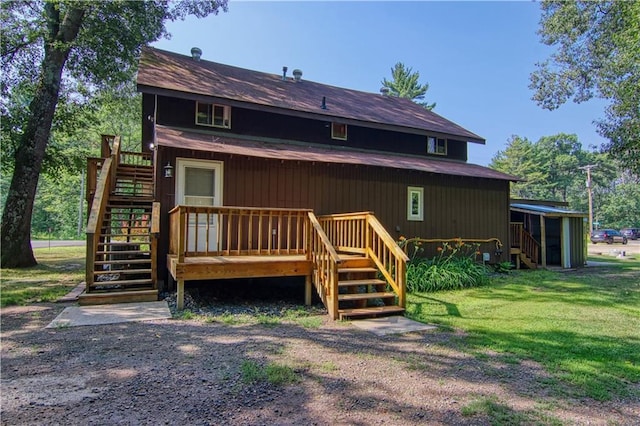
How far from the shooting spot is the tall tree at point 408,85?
36031mm

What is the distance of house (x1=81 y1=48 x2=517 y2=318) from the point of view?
20.6 ft

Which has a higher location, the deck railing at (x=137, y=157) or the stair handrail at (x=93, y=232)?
the deck railing at (x=137, y=157)

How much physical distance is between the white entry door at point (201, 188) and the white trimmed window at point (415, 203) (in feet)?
17.8

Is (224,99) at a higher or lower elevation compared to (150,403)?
higher

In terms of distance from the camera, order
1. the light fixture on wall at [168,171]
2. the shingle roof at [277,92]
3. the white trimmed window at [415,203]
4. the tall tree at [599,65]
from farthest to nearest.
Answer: the tall tree at [599,65] → the white trimmed window at [415,203] → the shingle roof at [277,92] → the light fixture on wall at [168,171]

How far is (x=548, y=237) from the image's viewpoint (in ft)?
47.6

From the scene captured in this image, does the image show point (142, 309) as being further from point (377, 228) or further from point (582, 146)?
point (582, 146)

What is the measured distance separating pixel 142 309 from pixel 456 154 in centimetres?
1148

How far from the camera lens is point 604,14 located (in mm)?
13531

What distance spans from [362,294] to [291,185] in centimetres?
394

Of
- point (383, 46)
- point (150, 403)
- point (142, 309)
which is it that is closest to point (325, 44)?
point (383, 46)

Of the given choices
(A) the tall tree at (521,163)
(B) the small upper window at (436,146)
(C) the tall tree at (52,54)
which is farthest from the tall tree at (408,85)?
(C) the tall tree at (52,54)

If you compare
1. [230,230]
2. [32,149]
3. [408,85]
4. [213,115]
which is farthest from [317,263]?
[408,85]

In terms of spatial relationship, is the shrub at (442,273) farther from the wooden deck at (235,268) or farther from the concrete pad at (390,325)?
the wooden deck at (235,268)
